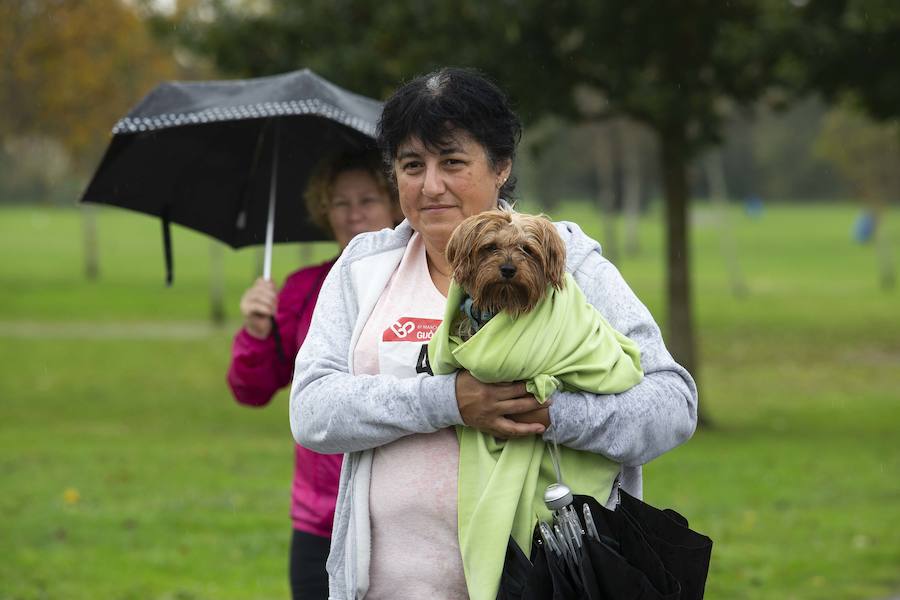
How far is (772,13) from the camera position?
1377cm

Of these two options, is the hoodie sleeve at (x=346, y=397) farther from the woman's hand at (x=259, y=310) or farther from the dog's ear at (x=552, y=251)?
the woman's hand at (x=259, y=310)

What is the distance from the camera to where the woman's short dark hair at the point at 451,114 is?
3188 mm

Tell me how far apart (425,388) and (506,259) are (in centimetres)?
38

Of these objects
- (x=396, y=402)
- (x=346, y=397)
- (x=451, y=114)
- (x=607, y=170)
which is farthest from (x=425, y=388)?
(x=607, y=170)

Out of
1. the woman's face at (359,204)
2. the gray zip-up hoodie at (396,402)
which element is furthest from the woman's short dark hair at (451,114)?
the woman's face at (359,204)

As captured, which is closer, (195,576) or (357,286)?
(357,286)

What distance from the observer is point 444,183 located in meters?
3.18

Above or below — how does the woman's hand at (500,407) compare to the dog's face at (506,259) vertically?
below

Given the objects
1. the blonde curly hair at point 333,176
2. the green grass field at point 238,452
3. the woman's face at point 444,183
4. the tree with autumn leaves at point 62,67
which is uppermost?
the tree with autumn leaves at point 62,67

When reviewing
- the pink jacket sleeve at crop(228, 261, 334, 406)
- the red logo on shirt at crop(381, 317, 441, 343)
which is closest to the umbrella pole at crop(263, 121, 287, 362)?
the pink jacket sleeve at crop(228, 261, 334, 406)

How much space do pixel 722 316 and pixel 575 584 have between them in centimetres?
3141

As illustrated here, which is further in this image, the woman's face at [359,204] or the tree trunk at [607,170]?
the tree trunk at [607,170]

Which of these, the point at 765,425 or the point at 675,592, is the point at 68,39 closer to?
the point at 765,425

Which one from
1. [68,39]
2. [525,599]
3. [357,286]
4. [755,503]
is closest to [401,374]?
[357,286]
